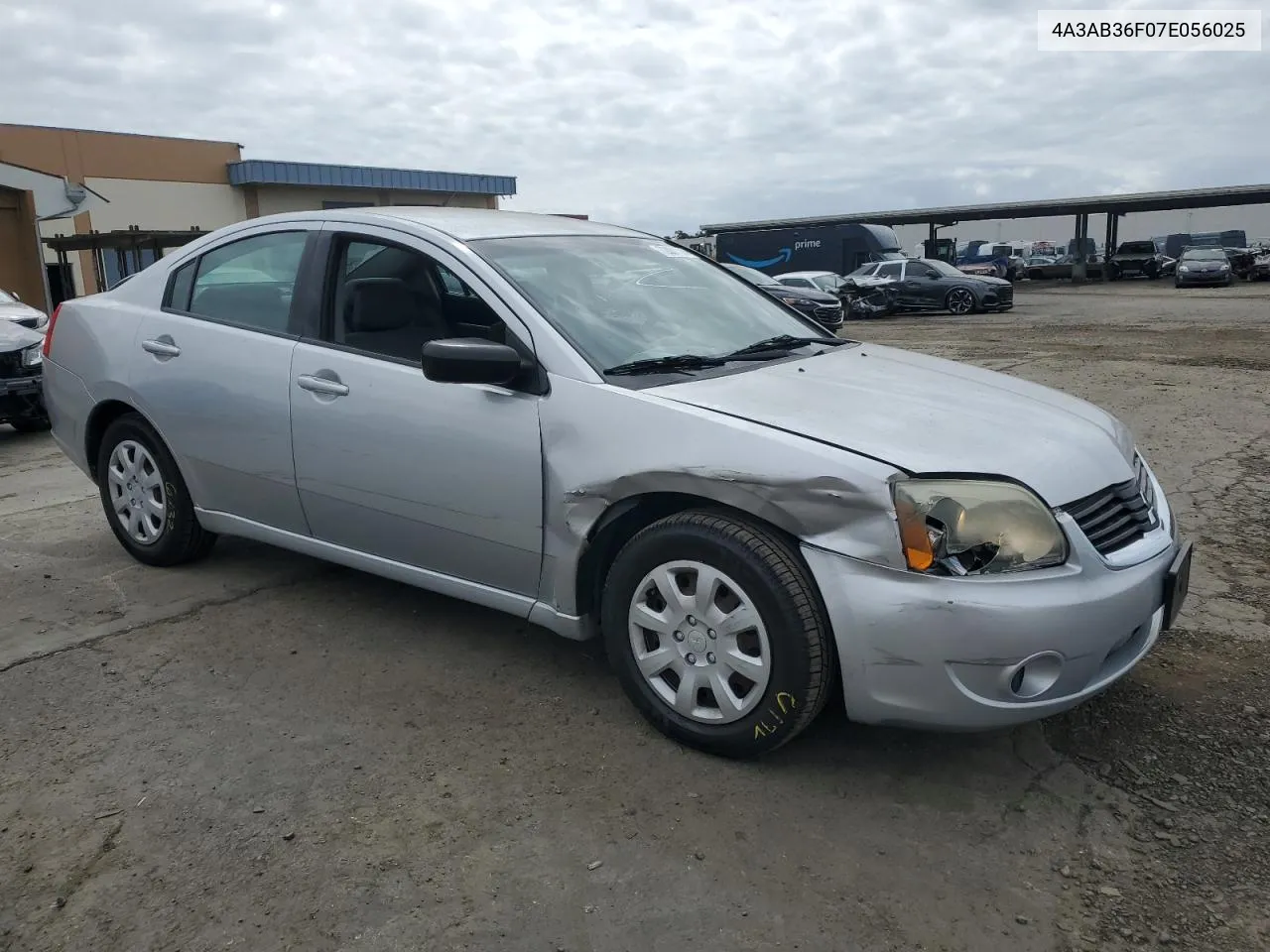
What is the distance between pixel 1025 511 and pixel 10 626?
3.81 metres

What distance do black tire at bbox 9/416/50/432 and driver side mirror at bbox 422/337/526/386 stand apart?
23.4 feet

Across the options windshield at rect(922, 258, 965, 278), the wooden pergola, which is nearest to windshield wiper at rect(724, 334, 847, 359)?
the wooden pergola

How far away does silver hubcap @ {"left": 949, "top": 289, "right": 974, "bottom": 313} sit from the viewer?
2572cm

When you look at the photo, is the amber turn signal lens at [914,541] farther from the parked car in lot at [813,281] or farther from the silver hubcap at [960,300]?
the silver hubcap at [960,300]

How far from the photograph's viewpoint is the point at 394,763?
3008 mm

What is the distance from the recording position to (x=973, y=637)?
8.43 ft

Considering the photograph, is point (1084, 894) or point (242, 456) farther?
point (242, 456)

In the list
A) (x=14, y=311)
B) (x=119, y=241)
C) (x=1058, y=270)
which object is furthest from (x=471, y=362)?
(x=1058, y=270)

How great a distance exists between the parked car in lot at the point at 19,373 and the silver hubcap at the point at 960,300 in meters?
21.7

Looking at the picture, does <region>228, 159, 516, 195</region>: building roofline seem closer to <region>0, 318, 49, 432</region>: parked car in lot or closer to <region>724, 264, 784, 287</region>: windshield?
<region>724, 264, 784, 287</region>: windshield

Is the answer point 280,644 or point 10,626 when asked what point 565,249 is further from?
point 10,626

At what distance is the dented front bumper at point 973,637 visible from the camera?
2574mm

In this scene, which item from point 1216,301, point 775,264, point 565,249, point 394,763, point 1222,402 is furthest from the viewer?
point 775,264

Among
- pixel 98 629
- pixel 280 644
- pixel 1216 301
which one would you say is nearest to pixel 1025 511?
pixel 280 644
